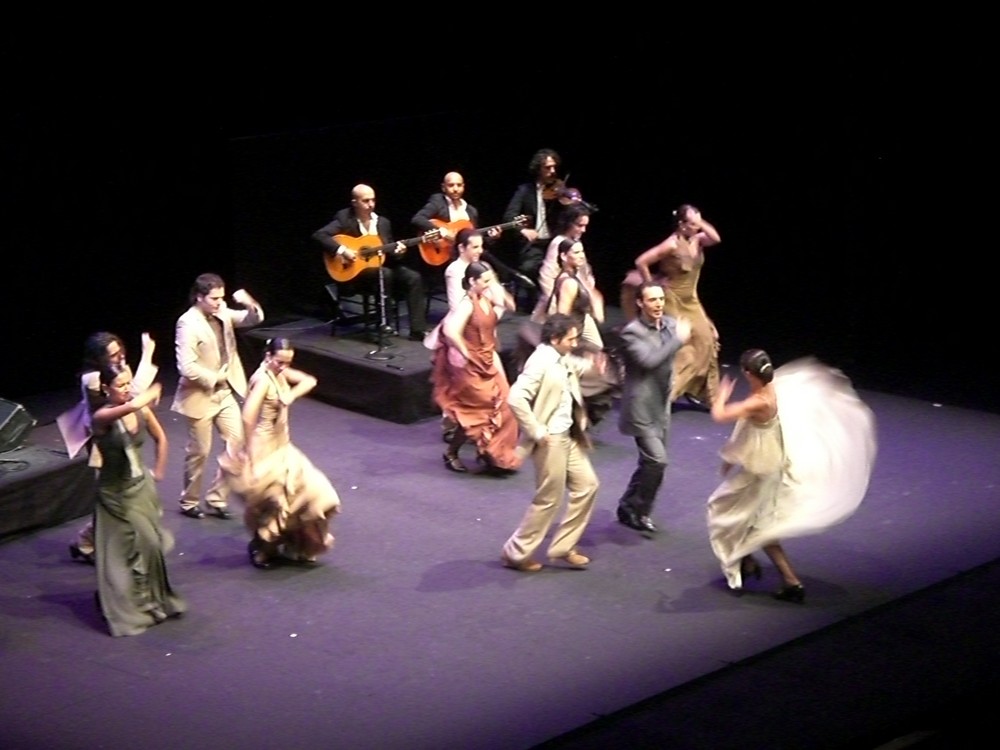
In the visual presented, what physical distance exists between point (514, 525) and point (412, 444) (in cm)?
163

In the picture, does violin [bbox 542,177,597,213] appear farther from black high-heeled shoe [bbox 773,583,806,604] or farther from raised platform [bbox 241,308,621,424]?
black high-heeled shoe [bbox 773,583,806,604]

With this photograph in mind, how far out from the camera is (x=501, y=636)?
775 centimetres

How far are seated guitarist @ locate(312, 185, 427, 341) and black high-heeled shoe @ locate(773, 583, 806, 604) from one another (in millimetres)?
4001

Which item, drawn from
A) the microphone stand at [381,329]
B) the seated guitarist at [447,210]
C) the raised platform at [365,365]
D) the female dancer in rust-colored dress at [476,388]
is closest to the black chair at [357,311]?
the raised platform at [365,365]

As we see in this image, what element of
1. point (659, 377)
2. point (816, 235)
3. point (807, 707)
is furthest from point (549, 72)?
point (807, 707)

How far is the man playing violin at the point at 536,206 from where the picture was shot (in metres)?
11.7

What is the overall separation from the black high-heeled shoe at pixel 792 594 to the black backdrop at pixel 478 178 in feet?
12.2

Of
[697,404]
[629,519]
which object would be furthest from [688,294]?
[629,519]

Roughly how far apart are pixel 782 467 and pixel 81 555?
3501 mm

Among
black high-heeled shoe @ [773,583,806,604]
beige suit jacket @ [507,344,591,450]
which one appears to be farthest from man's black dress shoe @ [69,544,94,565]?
black high-heeled shoe @ [773,583,806,604]

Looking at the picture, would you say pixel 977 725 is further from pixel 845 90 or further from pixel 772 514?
pixel 845 90

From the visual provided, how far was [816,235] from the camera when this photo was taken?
12531 millimetres

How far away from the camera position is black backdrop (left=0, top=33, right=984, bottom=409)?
1132 cm

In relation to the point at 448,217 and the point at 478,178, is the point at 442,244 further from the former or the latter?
the point at 478,178
